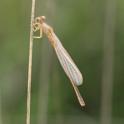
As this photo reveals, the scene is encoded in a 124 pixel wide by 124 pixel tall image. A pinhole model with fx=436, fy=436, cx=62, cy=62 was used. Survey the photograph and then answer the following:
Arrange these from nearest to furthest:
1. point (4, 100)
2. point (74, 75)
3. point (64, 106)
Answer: point (74, 75) < point (4, 100) < point (64, 106)

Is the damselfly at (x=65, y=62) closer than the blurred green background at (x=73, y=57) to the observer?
Yes

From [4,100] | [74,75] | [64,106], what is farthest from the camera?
[64,106]

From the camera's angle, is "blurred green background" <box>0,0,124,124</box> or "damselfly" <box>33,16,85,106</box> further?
"blurred green background" <box>0,0,124,124</box>

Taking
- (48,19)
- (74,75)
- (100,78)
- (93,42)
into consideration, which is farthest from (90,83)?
(74,75)

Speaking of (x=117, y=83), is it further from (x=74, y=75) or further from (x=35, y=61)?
(x=74, y=75)

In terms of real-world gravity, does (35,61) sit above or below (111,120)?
above

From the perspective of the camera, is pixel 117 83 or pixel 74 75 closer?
pixel 74 75

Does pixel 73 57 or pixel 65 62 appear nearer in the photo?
pixel 65 62

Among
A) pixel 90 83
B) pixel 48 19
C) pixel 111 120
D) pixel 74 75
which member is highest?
pixel 48 19
